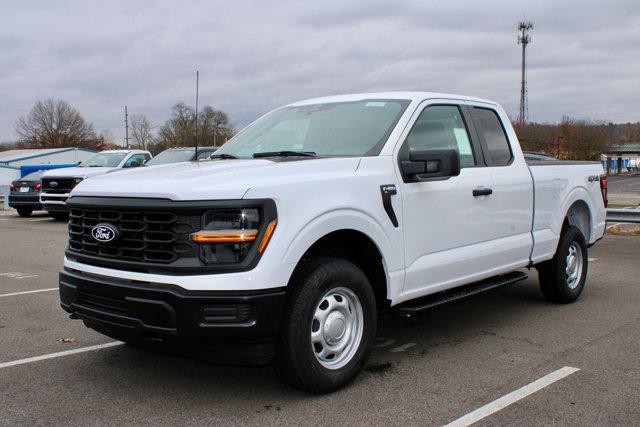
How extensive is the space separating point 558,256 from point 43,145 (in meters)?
105

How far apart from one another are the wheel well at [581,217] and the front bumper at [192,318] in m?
4.38

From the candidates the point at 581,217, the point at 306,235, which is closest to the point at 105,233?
the point at 306,235

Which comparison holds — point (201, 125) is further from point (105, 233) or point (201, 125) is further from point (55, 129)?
point (55, 129)

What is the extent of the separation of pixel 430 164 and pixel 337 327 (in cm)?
130

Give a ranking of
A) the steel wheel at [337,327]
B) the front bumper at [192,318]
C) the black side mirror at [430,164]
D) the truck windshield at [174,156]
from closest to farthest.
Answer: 1. the front bumper at [192,318]
2. the steel wheel at [337,327]
3. the black side mirror at [430,164]
4. the truck windshield at [174,156]

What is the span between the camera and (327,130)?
5027 millimetres

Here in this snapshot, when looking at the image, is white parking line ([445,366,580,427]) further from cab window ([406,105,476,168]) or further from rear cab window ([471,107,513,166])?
rear cab window ([471,107,513,166])

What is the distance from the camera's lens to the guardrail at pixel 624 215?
35.7 feet

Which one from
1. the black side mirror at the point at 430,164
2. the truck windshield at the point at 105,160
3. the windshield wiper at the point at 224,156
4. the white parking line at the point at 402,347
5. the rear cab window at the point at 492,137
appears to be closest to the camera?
the black side mirror at the point at 430,164

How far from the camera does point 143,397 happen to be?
4.05m

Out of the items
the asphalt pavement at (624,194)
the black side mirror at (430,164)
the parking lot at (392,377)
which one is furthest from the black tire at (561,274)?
the asphalt pavement at (624,194)

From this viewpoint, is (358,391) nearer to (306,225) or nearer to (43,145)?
(306,225)

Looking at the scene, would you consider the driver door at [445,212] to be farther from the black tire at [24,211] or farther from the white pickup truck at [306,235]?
the black tire at [24,211]

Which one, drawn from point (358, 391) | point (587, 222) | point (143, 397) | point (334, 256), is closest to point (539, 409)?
point (358, 391)
